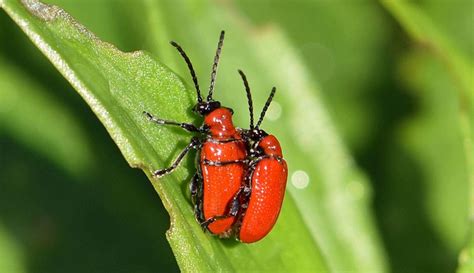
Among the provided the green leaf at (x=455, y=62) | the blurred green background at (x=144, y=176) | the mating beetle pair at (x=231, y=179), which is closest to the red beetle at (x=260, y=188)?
the mating beetle pair at (x=231, y=179)

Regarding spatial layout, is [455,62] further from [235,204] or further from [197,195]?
[197,195]

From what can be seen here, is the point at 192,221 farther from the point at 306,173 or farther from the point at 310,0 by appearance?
the point at 310,0

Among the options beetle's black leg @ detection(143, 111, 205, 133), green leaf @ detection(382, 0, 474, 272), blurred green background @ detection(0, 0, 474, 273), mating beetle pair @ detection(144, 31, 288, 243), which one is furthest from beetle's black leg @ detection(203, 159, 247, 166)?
green leaf @ detection(382, 0, 474, 272)

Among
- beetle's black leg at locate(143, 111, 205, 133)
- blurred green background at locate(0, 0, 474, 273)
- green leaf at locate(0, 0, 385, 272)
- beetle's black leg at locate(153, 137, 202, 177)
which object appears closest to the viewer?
green leaf at locate(0, 0, 385, 272)

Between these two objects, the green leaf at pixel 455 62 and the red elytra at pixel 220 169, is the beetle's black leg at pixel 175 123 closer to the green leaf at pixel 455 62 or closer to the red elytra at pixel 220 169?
the red elytra at pixel 220 169

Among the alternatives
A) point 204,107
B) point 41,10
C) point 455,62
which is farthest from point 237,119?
point 41,10

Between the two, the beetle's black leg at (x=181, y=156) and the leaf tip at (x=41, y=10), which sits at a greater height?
the leaf tip at (x=41, y=10)

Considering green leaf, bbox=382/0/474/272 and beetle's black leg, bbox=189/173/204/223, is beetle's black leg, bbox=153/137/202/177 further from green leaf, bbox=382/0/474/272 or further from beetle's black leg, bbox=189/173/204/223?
green leaf, bbox=382/0/474/272

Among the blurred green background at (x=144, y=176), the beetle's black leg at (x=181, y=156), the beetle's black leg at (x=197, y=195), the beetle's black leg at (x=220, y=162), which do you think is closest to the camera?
the beetle's black leg at (x=181, y=156)
